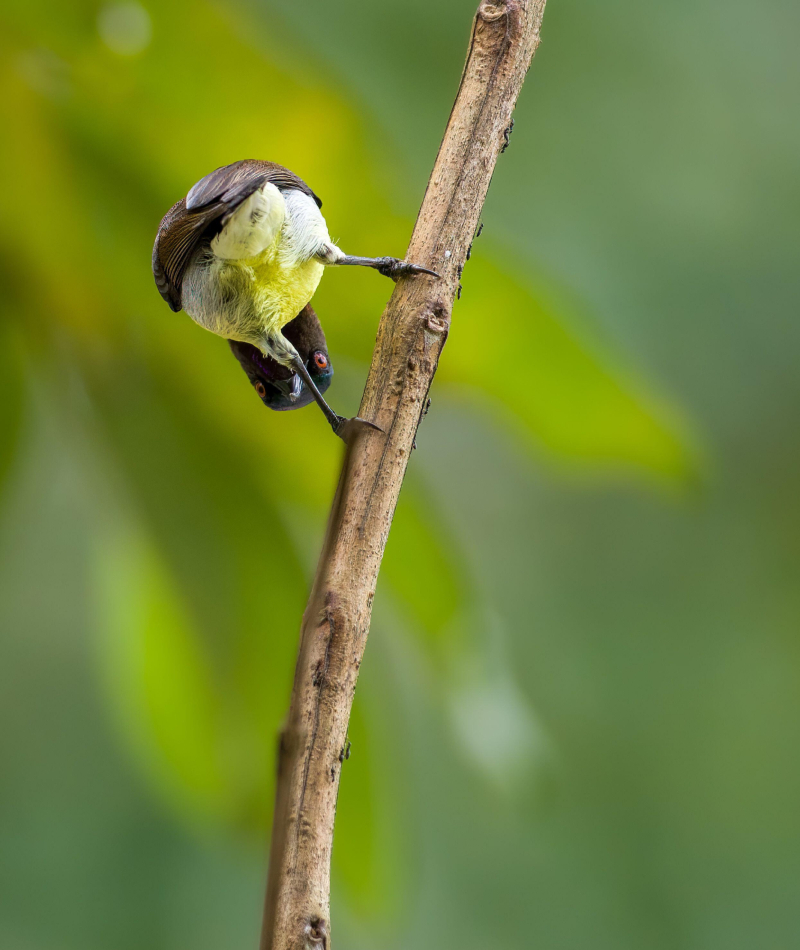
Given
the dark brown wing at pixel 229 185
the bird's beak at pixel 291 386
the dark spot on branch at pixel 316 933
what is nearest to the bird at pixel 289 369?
the bird's beak at pixel 291 386

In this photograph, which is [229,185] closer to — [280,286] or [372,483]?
[280,286]

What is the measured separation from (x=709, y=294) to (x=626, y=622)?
896 millimetres

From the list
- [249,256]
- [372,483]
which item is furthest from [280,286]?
[372,483]

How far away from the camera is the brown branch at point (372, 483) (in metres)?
0.38

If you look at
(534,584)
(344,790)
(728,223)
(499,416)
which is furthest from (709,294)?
(344,790)

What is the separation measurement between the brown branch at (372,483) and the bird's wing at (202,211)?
12 centimetres

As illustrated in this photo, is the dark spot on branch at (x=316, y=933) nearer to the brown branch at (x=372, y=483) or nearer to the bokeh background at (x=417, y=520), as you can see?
the brown branch at (x=372, y=483)

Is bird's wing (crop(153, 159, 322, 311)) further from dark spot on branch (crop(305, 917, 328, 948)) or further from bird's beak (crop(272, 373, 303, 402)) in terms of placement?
dark spot on branch (crop(305, 917, 328, 948))

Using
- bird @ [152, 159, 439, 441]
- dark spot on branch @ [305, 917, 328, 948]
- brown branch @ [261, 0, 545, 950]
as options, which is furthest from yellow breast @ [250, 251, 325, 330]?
dark spot on branch @ [305, 917, 328, 948]

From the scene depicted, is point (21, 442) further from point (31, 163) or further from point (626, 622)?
point (626, 622)

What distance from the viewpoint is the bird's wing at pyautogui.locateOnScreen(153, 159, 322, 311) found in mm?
574

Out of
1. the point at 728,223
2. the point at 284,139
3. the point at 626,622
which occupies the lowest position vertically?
the point at 284,139

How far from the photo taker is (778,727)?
248 cm

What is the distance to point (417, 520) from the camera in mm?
895
